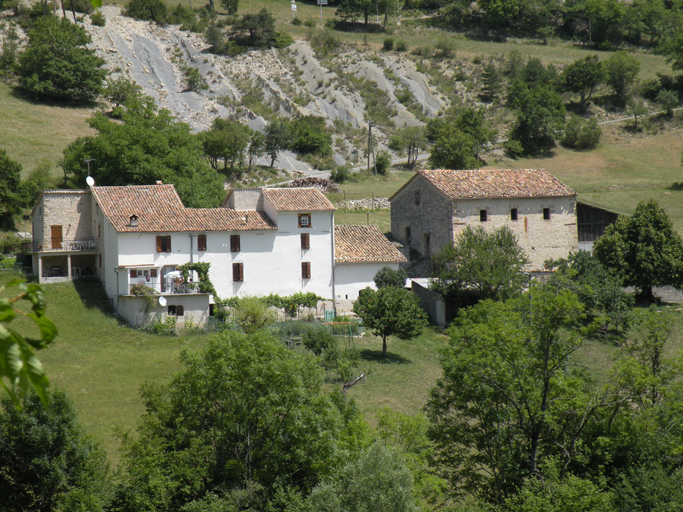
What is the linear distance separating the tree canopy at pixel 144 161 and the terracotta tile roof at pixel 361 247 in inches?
402

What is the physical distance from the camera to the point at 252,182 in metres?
70.5

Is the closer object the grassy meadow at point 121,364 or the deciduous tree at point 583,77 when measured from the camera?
the grassy meadow at point 121,364

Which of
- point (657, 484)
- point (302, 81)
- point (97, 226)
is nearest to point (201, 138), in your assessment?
point (97, 226)

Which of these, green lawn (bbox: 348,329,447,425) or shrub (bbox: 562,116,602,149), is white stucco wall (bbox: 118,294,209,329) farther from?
shrub (bbox: 562,116,602,149)

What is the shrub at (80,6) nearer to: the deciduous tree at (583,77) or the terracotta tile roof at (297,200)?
the deciduous tree at (583,77)

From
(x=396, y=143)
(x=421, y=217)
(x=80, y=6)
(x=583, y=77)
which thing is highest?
(x=80, y=6)

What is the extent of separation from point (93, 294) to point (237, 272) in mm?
8007

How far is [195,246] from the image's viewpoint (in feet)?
139

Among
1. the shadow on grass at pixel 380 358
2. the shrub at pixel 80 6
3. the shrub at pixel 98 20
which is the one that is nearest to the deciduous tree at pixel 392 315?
the shadow on grass at pixel 380 358

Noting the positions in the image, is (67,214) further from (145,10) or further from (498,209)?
(145,10)

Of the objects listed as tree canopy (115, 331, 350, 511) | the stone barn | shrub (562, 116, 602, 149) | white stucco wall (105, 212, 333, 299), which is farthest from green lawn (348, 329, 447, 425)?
shrub (562, 116, 602, 149)

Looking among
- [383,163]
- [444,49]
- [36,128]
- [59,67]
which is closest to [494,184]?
[383,163]

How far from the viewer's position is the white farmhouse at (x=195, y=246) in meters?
41.0

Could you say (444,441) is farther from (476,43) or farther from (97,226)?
(476,43)
